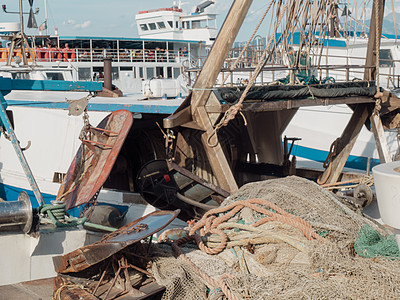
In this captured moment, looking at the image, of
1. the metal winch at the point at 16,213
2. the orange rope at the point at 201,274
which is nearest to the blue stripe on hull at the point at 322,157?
the orange rope at the point at 201,274

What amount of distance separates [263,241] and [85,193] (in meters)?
2.88

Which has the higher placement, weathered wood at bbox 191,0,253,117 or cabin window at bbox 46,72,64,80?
weathered wood at bbox 191,0,253,117

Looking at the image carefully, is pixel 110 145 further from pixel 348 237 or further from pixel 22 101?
pixel 22 101

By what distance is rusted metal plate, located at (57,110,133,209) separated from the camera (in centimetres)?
712

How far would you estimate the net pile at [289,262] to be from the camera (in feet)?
14.1

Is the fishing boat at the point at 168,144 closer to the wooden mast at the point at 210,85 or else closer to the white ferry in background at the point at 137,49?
the wooden mast at the point at 210,85

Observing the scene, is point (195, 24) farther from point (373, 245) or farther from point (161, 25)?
point (373, 245)

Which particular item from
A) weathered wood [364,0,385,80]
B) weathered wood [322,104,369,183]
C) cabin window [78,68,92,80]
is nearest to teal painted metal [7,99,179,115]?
weathered wood [322,104,369,183]

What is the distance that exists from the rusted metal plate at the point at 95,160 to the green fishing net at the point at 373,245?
3.41 meters

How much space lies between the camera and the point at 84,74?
21891 millimetres

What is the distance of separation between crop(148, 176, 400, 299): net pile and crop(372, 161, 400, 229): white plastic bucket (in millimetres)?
906

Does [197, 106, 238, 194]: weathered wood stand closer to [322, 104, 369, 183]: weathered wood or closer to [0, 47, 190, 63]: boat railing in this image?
[322, 104, 369, 183]: weathered wood

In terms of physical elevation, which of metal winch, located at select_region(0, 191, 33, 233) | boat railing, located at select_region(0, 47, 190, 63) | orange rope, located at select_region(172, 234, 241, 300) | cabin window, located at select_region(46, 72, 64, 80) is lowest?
cabin window, located at select_region(46, 72, 64, 80)

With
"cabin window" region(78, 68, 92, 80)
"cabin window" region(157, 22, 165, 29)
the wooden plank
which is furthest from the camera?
"cabin window" region(157, 22, 165, 29)
